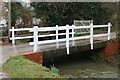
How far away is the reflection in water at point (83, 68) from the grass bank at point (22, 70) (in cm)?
242

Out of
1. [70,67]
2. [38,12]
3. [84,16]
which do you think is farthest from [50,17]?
[70,67]

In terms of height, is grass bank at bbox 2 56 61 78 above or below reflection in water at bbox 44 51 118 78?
above

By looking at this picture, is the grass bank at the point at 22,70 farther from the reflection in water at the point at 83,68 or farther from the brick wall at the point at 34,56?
the reflection in water at the point at 83,68

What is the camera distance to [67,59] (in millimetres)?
11695

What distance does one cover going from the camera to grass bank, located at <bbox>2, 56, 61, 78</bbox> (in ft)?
18.1

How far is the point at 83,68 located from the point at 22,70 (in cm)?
478

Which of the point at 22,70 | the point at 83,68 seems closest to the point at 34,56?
the point at 22,70

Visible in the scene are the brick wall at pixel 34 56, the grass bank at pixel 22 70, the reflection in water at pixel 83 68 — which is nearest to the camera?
the grass bank at pixel 22 70

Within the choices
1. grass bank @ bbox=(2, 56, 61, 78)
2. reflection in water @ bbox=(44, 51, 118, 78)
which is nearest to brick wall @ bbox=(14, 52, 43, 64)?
grass bank @ bbox=(2, 56, 61, 78)

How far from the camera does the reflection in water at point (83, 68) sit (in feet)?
28.7

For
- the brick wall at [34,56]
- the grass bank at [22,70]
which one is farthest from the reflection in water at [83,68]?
the grass bank at [22,70]

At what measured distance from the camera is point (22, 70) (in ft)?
19.2

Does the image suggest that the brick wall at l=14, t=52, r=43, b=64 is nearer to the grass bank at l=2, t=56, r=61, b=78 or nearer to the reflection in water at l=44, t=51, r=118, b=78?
the grass bank at l=2, t=56, r=61, b=78

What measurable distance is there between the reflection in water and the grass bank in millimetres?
2419
